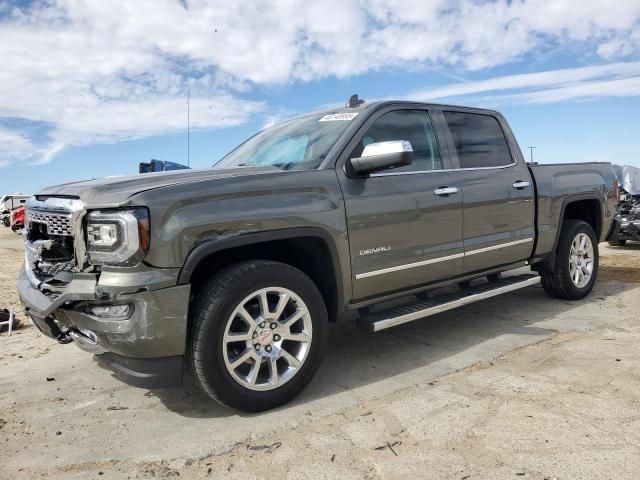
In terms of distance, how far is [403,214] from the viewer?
3725 millimetres

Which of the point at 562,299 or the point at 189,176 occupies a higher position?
the point at 189,176

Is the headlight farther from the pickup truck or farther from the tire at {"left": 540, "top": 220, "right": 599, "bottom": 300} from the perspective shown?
the tire at {"left": 540, "top": 220, "right": 599, "bottom": 300}

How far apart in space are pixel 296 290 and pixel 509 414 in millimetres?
1379

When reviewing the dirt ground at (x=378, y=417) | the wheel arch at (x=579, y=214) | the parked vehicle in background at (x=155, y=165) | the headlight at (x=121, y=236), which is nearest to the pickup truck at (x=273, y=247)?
the headlight at (x=121, y=236)

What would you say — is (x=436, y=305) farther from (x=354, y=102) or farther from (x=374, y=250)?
(x=354, y=102)

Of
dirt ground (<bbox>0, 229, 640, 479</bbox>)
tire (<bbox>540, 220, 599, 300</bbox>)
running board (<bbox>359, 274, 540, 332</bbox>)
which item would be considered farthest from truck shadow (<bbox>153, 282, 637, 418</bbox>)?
running board (<bbox>359, 274, 540, 332</bbox>)

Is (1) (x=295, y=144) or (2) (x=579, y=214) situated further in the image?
(2) (x=579, y=214)

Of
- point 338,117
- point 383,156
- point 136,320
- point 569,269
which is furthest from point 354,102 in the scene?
point 569,269

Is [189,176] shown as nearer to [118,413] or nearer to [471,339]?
[118,413]

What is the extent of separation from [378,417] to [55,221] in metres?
2.21

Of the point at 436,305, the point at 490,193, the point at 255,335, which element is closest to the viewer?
the point at 255,335

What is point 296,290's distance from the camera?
10.4ft

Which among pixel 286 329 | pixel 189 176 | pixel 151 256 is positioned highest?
pixel 189 176

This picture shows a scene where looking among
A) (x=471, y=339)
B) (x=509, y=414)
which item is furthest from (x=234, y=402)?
(x=471, y=339)
